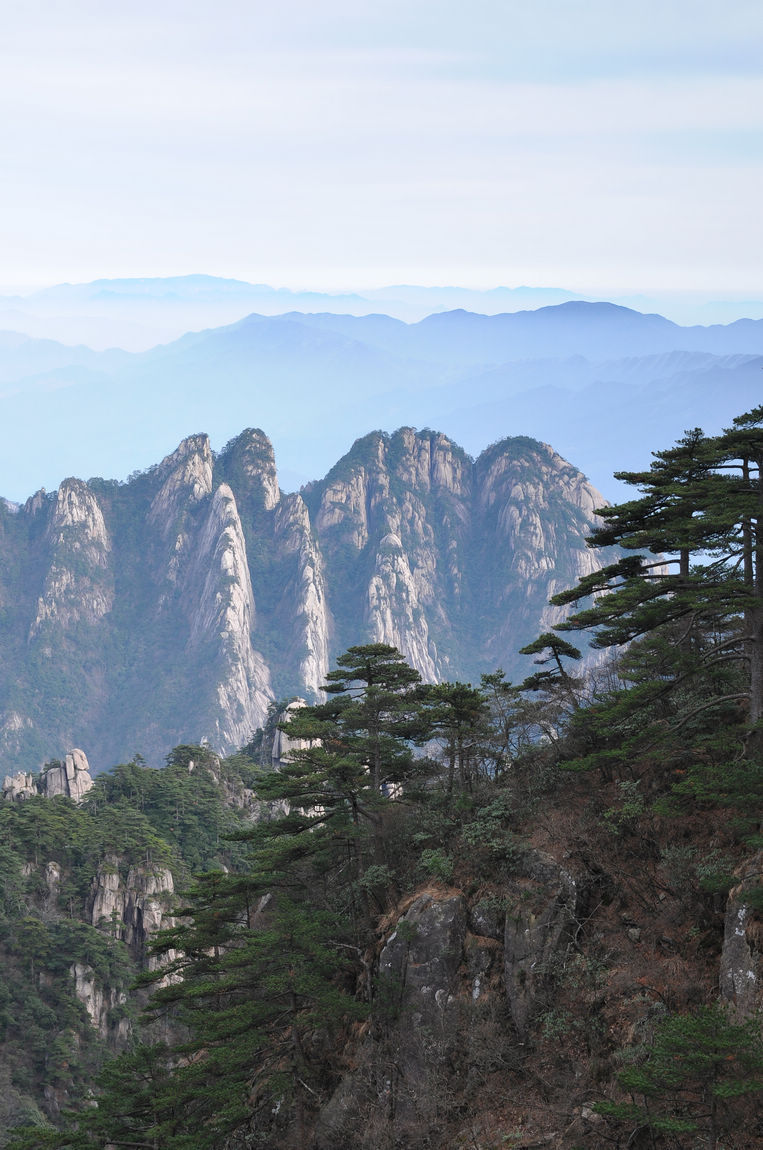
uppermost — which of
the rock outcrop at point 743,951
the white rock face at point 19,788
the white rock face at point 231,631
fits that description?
the white rock face at point 231,631

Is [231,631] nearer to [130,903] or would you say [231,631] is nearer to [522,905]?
[130,903]

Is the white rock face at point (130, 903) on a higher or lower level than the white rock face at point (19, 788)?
lower

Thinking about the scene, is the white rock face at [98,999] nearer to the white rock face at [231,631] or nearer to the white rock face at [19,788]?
the white rock face at [19,788]

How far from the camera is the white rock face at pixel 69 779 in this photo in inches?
3637

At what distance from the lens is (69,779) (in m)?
92.9

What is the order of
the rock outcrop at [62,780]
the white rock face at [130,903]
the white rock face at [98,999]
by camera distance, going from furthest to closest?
the rock outcrop at [62,780] < the white rock face at [130,903] < the white rock face at [98,999]

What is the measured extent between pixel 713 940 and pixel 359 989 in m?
9.77

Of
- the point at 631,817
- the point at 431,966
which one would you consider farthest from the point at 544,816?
the point at 431,966

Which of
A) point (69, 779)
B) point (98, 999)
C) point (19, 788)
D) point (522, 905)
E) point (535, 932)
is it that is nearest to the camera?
point (535, 932)

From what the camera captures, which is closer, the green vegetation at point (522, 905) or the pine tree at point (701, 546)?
the green vegetation at point (522, 905)

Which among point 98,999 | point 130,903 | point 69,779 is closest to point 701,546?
point 98,999

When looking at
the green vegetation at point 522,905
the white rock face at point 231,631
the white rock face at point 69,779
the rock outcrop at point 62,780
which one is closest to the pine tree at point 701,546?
the green vegetation at point 522,905

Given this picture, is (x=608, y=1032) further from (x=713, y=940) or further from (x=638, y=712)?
(x=638, y=712)

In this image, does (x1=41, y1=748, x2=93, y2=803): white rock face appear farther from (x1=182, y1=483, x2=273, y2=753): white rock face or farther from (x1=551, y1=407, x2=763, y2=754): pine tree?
(x1=182, y1=483, x2=273, y2=753): white rock face
